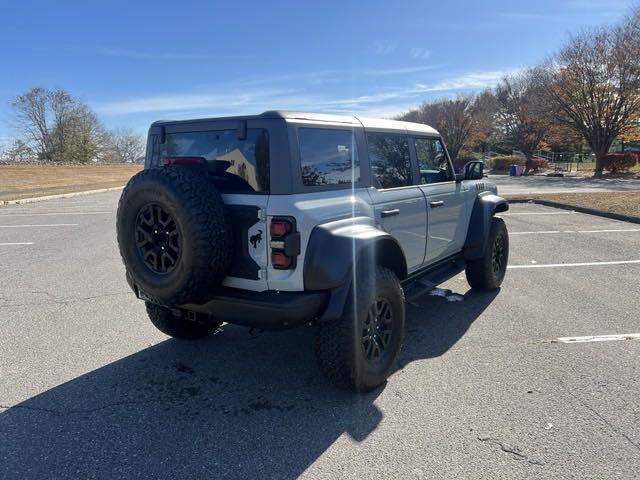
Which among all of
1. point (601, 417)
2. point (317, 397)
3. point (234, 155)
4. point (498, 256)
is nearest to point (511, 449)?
point (601, 417)

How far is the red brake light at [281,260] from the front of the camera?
284 centimetres

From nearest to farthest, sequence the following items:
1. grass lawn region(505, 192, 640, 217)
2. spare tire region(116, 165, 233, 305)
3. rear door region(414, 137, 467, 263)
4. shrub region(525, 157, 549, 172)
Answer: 1. spare tire region(116, 165, 233, 305)
2. rear door region(414, 137, 467, 263)
3. grass lawn region(505, 192, 640, 217)
4. shrub region(525, 157, 549, 172)

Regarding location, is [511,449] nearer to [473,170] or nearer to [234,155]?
[234,155]

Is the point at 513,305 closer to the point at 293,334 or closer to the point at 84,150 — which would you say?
the point at 293,334

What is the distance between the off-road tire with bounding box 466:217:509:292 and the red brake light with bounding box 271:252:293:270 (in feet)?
9.93

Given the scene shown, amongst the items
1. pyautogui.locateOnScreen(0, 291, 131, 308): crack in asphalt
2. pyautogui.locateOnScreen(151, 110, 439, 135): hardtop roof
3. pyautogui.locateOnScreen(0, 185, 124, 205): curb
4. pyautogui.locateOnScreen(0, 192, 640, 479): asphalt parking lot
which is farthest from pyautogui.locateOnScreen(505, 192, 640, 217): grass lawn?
pyautogui.locateOnScreen(0, 185, 124, 205): curb

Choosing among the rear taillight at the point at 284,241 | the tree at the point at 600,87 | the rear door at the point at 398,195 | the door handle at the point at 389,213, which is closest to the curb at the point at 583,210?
the rear door at the point at 398,195

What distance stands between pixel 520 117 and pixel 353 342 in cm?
4649

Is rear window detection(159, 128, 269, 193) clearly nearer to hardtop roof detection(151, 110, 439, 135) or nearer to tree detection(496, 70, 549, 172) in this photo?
hardtop roof detection(151, 110, 439, 135)

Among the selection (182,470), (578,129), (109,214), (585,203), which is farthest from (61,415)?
(578,129)

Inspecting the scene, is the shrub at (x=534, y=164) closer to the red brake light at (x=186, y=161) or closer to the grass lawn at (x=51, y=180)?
the grass lawn at (x=51, y=180)

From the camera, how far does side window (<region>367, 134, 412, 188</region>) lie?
3692 millimetres

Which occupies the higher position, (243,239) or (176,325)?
(243,239)

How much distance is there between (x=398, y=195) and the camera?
378 centimetres
